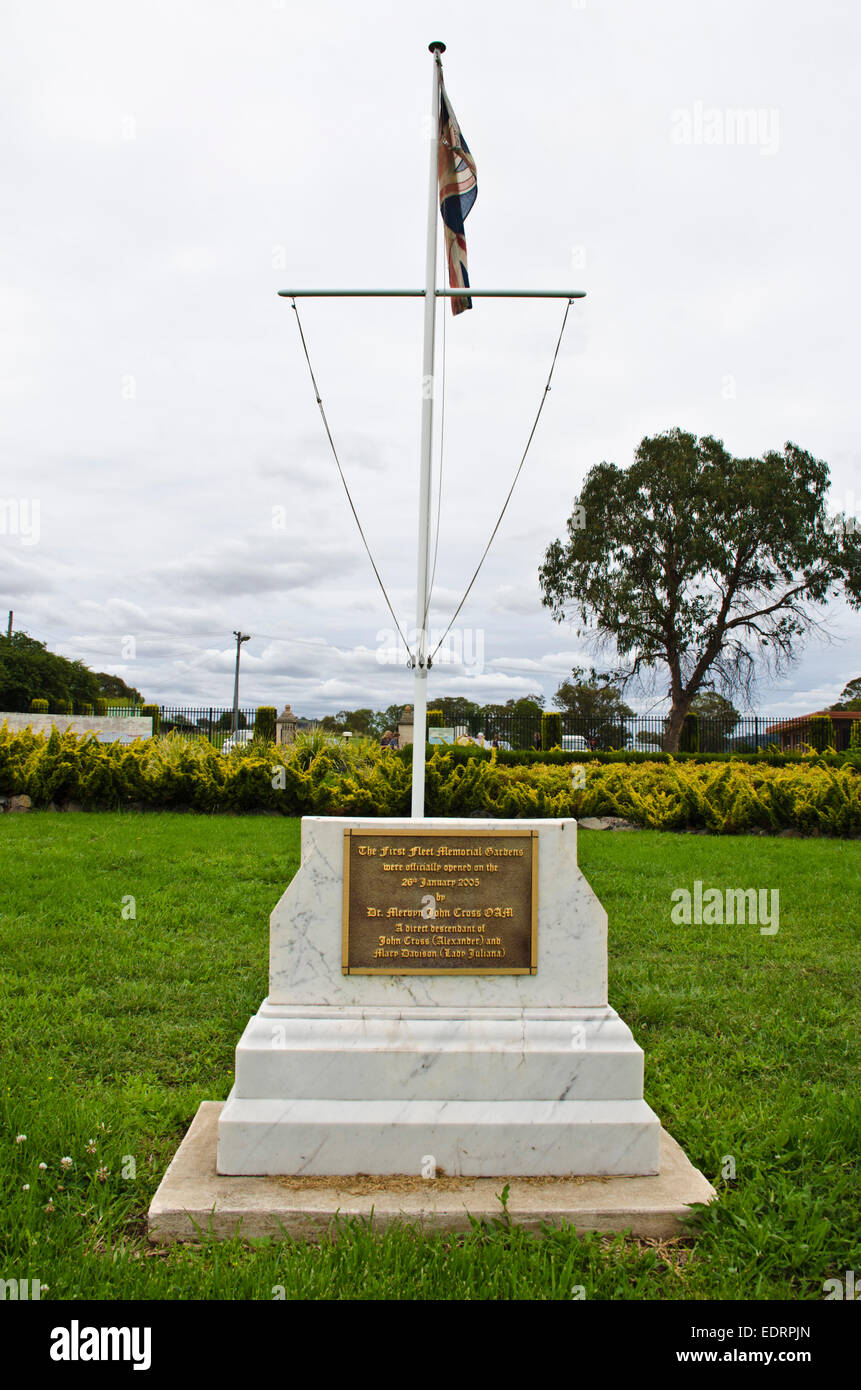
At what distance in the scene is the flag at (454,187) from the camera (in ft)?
12.5

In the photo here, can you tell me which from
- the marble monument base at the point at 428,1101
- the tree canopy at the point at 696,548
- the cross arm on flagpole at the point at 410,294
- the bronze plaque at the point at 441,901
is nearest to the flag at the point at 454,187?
the cross arm on flagpole at the point at 410,294

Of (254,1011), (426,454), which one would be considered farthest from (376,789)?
(426,454)

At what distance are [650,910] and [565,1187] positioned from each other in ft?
12.7

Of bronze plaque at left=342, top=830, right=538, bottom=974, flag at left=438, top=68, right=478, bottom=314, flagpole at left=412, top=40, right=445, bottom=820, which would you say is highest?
flag at left=438, top=68, right=478, bottom=314

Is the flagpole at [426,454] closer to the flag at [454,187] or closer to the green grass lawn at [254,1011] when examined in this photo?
the flag at [454,187]

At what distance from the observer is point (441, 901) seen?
3123mm

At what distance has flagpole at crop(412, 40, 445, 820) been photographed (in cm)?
350

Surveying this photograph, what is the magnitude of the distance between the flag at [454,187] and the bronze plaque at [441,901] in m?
2.58

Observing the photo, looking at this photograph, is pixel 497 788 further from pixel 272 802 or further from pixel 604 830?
pixel 272 802

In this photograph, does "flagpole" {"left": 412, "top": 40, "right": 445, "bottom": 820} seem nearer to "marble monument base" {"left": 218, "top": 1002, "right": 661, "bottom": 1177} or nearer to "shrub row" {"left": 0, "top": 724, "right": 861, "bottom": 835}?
"marble monument base" {"left": 218, "top": 1002, "right": 661, "bottom": 1177}

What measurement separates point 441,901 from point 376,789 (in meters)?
7.54

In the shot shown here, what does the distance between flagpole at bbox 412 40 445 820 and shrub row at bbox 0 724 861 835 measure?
6954 millimetres

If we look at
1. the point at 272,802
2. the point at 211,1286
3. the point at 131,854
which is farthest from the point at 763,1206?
the point at 272,802

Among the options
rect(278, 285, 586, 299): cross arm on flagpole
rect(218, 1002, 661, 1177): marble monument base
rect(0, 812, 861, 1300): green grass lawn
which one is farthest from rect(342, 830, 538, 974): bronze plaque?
rect(278, 285, 586, 299): cross arm on flagpole
